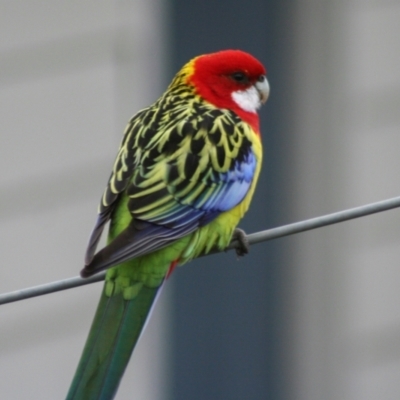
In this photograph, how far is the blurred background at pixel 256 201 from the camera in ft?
29.0

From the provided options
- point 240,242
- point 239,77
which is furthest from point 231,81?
point 240,242

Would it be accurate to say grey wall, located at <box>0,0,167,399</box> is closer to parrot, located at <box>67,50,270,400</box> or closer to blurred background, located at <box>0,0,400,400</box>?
blurred background, located at <box>0,0,400,400</box>

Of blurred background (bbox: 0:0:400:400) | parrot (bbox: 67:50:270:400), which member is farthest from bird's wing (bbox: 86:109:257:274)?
blurred background (bbox: 0:0:400:400)

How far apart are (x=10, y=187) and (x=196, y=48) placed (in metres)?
1.52

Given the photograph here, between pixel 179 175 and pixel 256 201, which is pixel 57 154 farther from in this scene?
pixel 179 175

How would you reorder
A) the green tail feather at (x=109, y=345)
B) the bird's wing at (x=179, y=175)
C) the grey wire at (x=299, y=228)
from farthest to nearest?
the bird's wing at (x=179, y=175)
the green tail feather at (x=109, y=345)
the grey wire at (x=299, y=228)

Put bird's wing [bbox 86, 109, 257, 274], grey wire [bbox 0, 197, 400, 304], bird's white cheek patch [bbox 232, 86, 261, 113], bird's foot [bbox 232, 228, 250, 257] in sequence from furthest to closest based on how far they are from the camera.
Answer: bird's white cheek patch [bbox 232, 86, 261, 113] → bird's foot [bbox 232, 228, 250, 257] → bird's wing [bbox 86, 109, 257, 274] → grey wire [bbox 0, 197, 400, 304]

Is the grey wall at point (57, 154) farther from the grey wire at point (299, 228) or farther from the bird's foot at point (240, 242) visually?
the grey wire at point (299, 228)

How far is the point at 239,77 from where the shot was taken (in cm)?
693

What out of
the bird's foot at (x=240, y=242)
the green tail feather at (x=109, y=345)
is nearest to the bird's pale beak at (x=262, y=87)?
the bird's foot at (x=240, y=242)

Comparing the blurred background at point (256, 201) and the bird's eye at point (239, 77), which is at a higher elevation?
the bird's eye at point (239, 77)

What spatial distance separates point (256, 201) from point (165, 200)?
8.84 feet

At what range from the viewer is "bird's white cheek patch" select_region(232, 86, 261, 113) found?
6840 mm

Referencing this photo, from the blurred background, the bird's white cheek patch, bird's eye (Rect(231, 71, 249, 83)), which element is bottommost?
the blurred background
